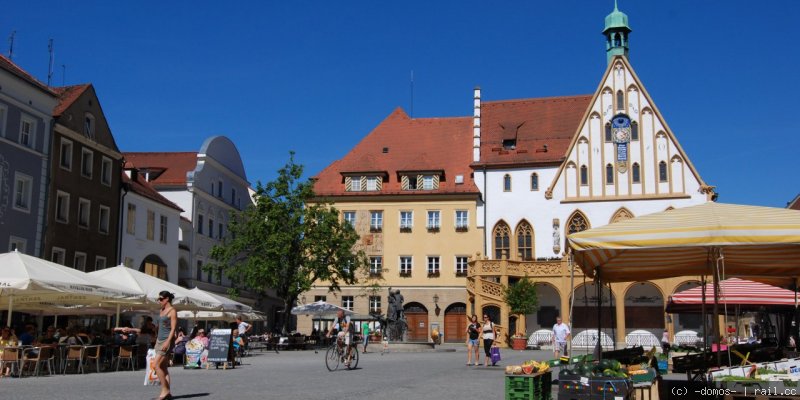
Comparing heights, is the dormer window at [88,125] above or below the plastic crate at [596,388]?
above

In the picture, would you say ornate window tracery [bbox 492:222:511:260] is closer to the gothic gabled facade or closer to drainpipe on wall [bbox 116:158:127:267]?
the gothic gabled facade

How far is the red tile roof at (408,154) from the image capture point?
5703 centimetres

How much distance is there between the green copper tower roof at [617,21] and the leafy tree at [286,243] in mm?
24843

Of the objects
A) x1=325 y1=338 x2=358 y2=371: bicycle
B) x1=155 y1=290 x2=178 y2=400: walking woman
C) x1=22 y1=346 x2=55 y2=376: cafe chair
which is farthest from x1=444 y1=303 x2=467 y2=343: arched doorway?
x1=155 y1=290 x2=178 y2=400: walking woman

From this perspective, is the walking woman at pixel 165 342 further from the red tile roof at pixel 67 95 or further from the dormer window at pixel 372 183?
the dormer window at pixel 372 183

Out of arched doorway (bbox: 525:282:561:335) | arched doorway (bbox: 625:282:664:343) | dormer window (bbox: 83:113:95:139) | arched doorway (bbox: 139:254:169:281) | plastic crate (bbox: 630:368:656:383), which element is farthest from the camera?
arched doorway (bbox: 525:282:561:335)

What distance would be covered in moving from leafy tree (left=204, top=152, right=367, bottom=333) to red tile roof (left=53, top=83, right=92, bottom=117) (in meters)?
10.3

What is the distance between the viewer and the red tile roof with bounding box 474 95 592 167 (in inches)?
2179

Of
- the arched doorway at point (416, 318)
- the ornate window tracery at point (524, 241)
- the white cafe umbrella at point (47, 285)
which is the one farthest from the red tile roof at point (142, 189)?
the ornate window tracery at point (524, 241)

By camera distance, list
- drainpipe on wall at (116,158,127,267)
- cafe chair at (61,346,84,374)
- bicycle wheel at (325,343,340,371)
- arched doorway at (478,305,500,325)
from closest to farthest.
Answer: cafe chair at (61,346,84,374) → bicycle wheel at (325,343,340,371) → drainpipe on wall at (116,158,127,267) → arched doorway at (478,305,500,325)

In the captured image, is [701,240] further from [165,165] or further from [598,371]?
[165,165]

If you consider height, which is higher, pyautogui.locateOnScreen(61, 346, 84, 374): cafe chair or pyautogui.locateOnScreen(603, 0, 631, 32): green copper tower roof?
pyautogui.locateOnScreen(603, 0, 631, 32): green copper tower roof

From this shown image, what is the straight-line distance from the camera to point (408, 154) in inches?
2323

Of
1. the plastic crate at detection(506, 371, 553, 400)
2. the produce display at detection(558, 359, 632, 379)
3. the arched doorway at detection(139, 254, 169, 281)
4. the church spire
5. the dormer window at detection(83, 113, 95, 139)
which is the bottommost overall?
the plastic crate at detection(506, 371, 553, 400)
